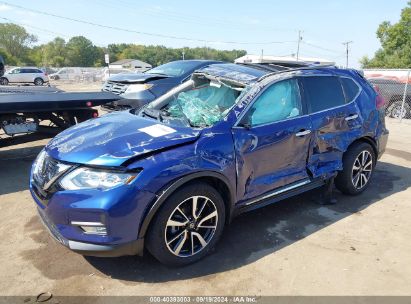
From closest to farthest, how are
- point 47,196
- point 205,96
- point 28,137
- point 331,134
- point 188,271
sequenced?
point 47,196
point 188,271
point 205,96
point 331,134
point 28,137

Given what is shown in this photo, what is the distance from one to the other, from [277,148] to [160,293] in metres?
1.83

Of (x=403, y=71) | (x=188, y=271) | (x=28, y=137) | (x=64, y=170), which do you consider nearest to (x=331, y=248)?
(x=188, y=271)

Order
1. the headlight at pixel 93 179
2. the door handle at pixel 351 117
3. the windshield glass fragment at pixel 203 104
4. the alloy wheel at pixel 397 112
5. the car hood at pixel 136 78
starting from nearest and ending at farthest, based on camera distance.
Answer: the headlight at pixel 93 179, the windshield glass fragment at pixel 203 104, the door handle at pixel 351 117, the car hood at pixel 136 78, the alloy wheel at pixel 397 112

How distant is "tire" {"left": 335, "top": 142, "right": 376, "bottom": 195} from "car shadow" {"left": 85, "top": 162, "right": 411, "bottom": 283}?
0.16m

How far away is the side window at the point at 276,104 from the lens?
381cm

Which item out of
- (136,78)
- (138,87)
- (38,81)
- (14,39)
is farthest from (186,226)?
(14,39)

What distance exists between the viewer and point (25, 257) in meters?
3.59

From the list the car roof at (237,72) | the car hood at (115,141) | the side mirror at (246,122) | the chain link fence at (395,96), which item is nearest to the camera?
the car hood at (115,141)

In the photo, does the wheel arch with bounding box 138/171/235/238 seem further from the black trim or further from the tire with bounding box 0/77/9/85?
the tire with bounding box 0/77/9/85

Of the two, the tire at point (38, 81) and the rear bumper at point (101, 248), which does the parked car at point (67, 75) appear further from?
the rear bumper at point (101, 248)

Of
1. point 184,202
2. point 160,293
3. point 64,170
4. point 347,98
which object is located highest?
point 347,98

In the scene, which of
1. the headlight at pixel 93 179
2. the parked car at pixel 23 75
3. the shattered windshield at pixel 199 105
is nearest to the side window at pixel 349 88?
the shattered windshield at pixel 199 105

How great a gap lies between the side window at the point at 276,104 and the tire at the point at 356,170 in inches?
47.0

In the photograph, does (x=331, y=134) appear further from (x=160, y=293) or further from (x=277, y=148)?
(x=160, y=293)
